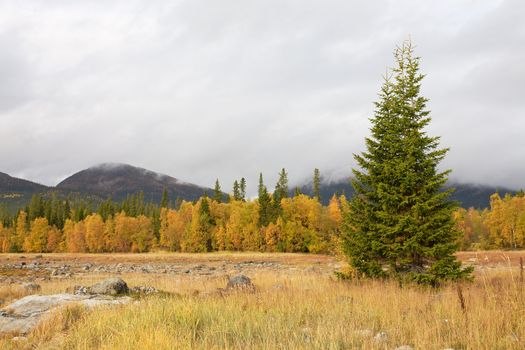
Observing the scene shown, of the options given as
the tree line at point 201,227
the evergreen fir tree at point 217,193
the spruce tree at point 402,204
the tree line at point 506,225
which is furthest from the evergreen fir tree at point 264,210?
the spruce tree at point 402,204

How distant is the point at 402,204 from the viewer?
46.6ft

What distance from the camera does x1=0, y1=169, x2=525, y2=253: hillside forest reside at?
242 ft

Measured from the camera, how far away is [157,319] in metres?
6.86

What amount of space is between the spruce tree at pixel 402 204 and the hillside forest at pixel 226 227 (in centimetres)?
4215

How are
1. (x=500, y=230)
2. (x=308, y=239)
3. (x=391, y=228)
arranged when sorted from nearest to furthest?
1. (x=391, y=228)
2. (x=308, y=239)
3. (x=500, y=230)

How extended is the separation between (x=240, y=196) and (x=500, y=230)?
6066 centimetres

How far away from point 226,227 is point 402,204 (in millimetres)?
67761

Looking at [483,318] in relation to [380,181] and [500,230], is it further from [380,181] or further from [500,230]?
[500,230]

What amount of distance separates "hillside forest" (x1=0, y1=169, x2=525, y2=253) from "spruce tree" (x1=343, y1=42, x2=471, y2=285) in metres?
42.2

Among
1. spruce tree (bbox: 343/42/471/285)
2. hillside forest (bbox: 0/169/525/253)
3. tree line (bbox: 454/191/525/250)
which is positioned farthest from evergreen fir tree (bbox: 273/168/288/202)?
spruce tree (bbox: 343/42/471/285)

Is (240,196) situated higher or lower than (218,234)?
higher

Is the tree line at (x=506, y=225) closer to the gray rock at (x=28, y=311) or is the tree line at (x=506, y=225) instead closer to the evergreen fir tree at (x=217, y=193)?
the evergreen fir tree at (x=217, y=193)

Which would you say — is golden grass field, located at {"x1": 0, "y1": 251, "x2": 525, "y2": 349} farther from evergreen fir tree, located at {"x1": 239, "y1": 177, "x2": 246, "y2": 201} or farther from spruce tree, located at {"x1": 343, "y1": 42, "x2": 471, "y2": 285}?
evergreen fir tree, located at {"x1": 239, "y1": 177, "x2": 246, "y2": 201}

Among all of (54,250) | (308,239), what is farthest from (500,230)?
(54,250)
